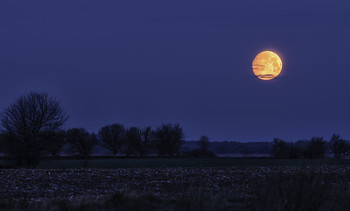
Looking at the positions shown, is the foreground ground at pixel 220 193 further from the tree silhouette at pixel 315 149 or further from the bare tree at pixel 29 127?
the tree silhouette at pixel 315 149

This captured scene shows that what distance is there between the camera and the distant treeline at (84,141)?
2037 inches

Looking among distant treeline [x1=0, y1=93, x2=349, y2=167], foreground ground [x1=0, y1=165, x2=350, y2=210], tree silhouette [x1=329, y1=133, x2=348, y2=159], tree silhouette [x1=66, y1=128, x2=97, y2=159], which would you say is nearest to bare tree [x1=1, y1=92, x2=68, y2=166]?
distant treeline [x1=0, y1=93, x2=349, y2=167]

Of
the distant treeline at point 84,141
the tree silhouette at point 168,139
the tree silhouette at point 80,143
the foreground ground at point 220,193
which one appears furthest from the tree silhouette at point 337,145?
the foreground ground at point 220,193

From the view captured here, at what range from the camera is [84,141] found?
343 feet

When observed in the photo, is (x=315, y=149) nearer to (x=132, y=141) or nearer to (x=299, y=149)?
(x=299, y=149)

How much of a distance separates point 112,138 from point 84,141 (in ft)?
34.8

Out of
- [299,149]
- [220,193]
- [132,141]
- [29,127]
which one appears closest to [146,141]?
[132,141]

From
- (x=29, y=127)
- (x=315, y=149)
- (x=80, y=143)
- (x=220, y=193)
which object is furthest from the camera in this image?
(x=80, y=143)

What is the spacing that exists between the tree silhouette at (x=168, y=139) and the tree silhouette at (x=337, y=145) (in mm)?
30952

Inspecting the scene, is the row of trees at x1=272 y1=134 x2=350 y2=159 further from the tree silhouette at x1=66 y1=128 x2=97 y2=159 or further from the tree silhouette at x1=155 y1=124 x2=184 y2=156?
the tree silhouette at x1=66 y1=128 x2=97 y2=159

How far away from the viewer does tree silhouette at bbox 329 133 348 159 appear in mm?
100812

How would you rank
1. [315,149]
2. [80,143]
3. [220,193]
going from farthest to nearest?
1. [80,143]
2. [315,149]
3. [220,193]

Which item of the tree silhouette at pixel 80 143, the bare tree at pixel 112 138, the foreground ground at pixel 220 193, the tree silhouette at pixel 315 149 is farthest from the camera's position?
the bare tree at pixel 112 138

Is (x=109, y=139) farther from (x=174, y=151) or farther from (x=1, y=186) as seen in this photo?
(x=1, y=186)
